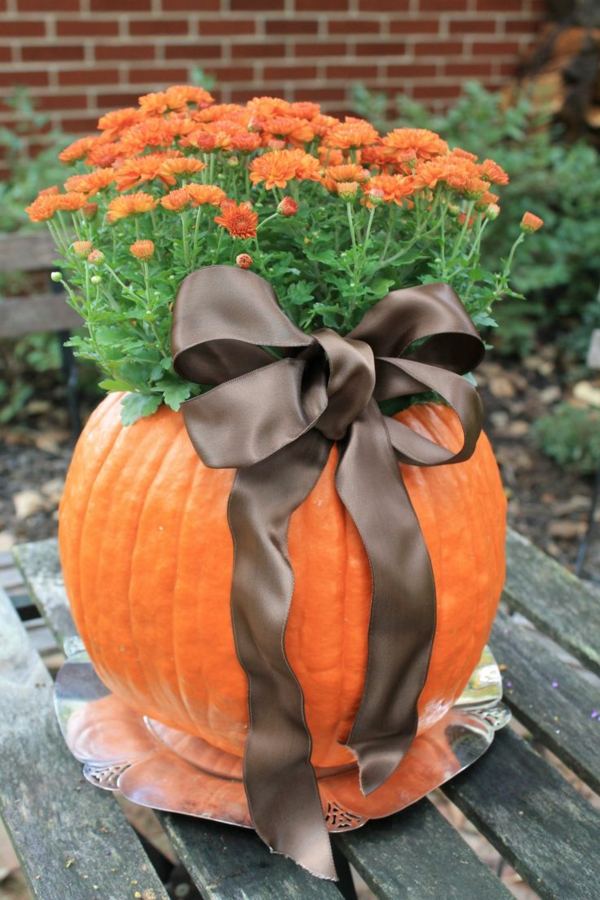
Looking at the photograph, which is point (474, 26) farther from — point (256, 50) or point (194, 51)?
point (194, 51)

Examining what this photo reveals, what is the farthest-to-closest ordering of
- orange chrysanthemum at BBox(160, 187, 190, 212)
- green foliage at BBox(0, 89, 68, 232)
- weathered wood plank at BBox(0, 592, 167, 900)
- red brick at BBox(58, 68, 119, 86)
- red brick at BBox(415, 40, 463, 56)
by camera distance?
red brick at BBox(415, 40, 463, 56)
red brick at BBox(58, 68, 119, 86)
green foliage at BBox(0, 89, 68, 232)
weathered wood plank at BBox(0, 592, 167, 900)
orange chrysanthemum at BBox(160, 187, 190, 212)

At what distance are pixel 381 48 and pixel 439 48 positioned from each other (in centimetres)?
28

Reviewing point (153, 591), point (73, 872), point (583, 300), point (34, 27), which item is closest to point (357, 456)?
point (153, 591)

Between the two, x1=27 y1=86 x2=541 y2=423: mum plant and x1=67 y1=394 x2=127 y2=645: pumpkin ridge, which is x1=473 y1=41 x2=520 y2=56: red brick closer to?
x1=27 y1=86 x2=541 y2=423: mum plant

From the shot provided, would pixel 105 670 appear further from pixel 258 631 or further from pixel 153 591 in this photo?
pixel 258 631

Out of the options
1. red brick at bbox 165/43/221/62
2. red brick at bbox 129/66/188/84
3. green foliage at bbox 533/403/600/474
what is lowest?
green foliage at bbox 533/403/600/474

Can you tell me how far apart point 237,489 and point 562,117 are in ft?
11.3

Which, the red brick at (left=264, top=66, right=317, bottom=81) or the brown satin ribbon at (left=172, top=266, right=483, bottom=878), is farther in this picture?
the red brick at (left=264, top=66, right=317, bottom=81)

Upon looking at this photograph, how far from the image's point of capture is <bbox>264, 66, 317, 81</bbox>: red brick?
380cm

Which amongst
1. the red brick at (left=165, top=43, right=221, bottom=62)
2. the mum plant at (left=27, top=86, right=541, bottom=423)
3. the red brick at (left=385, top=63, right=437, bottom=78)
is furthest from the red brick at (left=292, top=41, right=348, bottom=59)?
the mum plant at (left=27, top=86, right=541, bottom=423)

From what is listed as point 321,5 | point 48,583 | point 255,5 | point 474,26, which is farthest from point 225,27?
point 48,583

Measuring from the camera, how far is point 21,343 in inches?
134

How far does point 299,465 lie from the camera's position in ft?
3.70

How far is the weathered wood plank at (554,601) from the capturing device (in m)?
1.59
